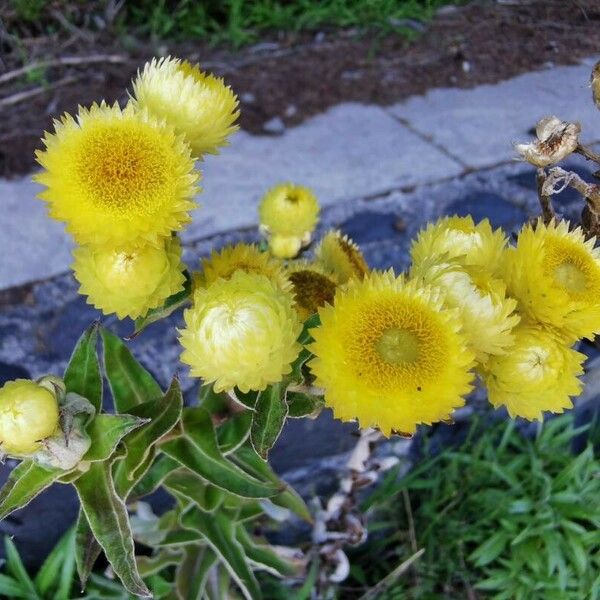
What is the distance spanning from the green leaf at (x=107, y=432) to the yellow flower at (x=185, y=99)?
0.32 m

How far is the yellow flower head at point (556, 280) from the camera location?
0.78 metres

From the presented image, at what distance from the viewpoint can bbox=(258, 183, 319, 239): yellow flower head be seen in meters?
1.10

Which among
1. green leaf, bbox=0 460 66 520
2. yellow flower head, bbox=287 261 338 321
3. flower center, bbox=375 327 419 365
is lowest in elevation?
green leaf, bbox=0 460 66 520

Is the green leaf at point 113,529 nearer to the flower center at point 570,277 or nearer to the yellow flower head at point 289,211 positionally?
the yellow flower head at point 289,211

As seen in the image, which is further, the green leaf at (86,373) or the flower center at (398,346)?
the green leaf at (86,373)

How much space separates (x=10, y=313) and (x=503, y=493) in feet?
3.57

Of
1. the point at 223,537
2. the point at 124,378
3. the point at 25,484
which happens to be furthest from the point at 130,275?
the point at 223,537

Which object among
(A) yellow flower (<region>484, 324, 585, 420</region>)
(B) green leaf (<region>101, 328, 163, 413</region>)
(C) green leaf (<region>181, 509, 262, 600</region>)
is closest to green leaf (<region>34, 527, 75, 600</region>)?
(C) green leaf (<region>181, 509, 262, 600</region>)

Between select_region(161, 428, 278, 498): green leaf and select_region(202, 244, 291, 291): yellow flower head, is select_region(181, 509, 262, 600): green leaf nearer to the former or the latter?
select_region(161, 428, 278, 498): green leaf

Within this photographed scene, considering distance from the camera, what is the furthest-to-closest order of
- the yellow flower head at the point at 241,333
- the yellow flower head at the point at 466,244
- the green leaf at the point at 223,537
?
1. the green leaf at the point at 223,537
2. the yellow flower head at the point at 466,244
3. the yellow flower head at the point at 241,333

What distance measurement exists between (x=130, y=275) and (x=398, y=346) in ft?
0.89

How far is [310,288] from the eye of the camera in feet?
2.95

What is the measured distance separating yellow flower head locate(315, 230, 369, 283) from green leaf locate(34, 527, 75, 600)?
0.83 metres

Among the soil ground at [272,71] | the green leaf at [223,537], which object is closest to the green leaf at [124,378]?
the green leaf at [223,537]
